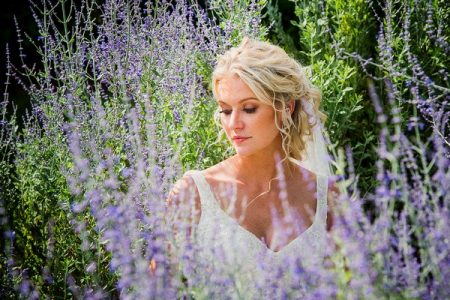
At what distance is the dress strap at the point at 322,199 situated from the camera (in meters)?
3.02

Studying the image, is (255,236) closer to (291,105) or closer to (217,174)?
(217,174)

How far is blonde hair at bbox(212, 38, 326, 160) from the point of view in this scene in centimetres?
285

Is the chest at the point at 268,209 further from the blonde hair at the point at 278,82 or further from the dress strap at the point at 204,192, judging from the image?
the blonde hair at the point at 278,82

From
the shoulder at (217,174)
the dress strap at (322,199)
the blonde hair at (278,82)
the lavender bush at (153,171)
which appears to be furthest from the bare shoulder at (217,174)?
the dress strap at (322,199)

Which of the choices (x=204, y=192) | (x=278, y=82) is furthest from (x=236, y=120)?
(x=204, y=192)

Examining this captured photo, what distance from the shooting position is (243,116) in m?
2.83

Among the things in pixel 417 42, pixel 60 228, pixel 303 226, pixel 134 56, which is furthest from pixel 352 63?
pixel 60 228

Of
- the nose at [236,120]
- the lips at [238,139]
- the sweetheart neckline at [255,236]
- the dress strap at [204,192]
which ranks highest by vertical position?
the nose at [236,120]

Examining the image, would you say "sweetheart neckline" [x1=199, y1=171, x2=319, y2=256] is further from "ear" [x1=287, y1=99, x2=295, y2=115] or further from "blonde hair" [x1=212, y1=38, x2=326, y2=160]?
"ear" [x1=287, y1=99, x2=295, y2=115]

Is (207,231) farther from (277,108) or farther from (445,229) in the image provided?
(445,229)

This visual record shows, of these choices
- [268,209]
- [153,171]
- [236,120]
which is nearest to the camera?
[153,171]

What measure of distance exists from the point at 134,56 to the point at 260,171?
96 centimetres

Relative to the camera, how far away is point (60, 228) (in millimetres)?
3227

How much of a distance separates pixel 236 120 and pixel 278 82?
→ 9.2 inches
